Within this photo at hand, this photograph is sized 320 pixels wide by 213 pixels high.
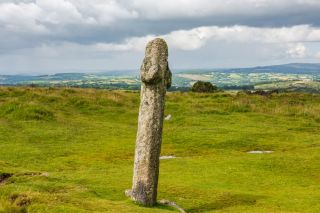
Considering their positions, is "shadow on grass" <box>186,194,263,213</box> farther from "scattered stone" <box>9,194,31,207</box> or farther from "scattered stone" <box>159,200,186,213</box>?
"scattered stone" <box>9,194,31,207</box>

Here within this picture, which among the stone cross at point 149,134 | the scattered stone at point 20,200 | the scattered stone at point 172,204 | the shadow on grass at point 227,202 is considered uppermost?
the stone cross at point 149,134

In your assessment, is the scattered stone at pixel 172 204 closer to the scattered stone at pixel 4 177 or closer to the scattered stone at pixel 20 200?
the scattered stone at pixel 20 200

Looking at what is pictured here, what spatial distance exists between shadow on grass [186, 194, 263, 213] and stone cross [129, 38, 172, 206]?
2.00 m

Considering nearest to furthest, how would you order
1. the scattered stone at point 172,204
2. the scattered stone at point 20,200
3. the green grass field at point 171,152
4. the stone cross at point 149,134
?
the scattered stone at point 20,200
the scattered stone at point 172,204
the stone cross at point 149,134
the green grass field at point 171,152

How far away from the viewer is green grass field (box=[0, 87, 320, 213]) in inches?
846

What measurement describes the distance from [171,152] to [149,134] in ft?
60.3

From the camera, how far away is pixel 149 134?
2077 centimetres

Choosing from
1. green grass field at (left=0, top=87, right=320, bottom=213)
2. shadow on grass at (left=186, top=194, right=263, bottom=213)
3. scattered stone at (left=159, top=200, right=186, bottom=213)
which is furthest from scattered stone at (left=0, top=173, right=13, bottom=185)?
shadow on grass at (left=186, top=194, right=263, bottom=213)

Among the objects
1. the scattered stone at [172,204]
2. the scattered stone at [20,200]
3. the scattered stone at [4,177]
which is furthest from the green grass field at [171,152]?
the scattered stone at [172,204]

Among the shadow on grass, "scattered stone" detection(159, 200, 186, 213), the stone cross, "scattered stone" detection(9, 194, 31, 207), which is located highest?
the stone cross

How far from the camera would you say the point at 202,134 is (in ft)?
146

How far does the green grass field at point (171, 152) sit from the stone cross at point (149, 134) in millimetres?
758

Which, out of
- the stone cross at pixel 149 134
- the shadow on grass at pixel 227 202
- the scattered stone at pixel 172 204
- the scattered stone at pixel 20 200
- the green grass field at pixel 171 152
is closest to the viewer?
the scattered stone at pixel 20 200

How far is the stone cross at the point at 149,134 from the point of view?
68.1 ft
